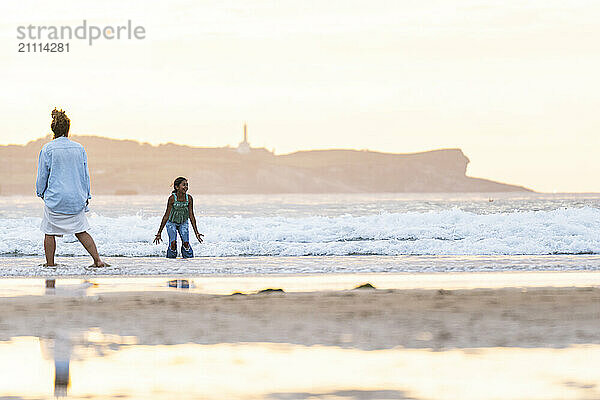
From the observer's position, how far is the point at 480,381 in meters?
5.09

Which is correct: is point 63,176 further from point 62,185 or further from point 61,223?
point 61,223

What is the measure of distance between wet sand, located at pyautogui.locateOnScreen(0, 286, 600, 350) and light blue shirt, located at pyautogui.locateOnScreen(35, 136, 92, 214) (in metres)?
2.84

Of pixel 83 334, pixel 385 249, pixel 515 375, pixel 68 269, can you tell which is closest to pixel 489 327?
pixel 515 375

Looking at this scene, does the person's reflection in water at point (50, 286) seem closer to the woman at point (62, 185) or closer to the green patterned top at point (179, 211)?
the woman at point (62, 185)

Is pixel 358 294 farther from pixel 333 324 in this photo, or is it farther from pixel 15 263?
pixel 15 263

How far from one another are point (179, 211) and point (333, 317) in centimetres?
815

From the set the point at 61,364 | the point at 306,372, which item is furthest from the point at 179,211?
the point at 306,372

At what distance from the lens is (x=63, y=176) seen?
1234 centimetres

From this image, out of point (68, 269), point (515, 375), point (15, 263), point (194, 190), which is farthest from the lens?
point (194, 190)

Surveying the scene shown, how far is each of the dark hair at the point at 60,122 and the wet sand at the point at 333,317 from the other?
11.3 ft

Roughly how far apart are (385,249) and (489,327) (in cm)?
1058

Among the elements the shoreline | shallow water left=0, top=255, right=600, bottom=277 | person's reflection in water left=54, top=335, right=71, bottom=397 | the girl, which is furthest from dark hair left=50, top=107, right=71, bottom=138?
person's reflection in water left=54, top=335, right=71, bottom=397

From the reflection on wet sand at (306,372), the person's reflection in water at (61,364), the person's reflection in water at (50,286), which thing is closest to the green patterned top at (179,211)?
the person's reflection in water at (50,286)

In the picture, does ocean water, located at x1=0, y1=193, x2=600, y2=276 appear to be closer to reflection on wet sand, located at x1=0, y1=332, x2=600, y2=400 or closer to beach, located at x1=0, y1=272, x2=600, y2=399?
beach, located at x1=0, y1=272, x2=600, y2=399
